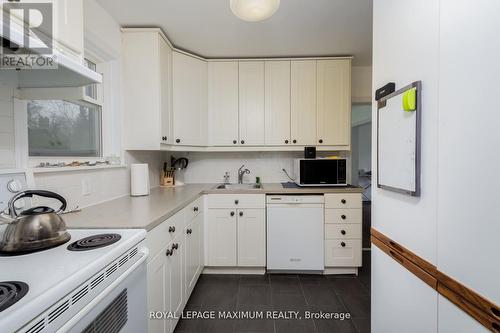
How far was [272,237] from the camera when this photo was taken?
91.4 inches

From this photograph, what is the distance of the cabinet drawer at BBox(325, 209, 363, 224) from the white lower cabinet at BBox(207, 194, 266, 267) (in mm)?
683

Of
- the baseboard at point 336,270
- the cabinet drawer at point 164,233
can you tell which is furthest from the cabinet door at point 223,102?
the baseboard at point 336,270

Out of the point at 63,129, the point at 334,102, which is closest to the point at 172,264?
the point at 63,129

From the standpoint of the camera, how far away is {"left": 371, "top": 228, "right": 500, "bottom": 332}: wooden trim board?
24.2 inches

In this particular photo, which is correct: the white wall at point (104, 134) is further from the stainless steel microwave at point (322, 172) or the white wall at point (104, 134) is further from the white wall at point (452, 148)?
Result: the white wall at point (452, 148)

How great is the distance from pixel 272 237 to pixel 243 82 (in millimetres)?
1762

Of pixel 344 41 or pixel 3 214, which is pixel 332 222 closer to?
pixel 344 41

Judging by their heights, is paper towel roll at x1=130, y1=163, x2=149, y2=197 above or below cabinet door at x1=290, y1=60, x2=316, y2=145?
below

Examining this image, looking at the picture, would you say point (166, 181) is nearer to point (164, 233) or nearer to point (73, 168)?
point (73, 168)

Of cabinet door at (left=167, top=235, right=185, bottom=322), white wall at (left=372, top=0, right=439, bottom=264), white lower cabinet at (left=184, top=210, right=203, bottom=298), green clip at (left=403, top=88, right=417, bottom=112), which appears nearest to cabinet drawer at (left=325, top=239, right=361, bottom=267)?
white wall at (left=372, top=0, right=439, bottom=264)

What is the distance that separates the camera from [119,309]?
0.79 metres

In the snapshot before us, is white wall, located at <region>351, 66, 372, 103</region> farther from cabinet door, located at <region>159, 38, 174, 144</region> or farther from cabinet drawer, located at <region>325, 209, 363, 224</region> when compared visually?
cabinet door, located at <region>159, 38, 174, 144</region>

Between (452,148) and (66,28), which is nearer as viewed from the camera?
(452,148)

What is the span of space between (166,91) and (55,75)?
1.26 m
